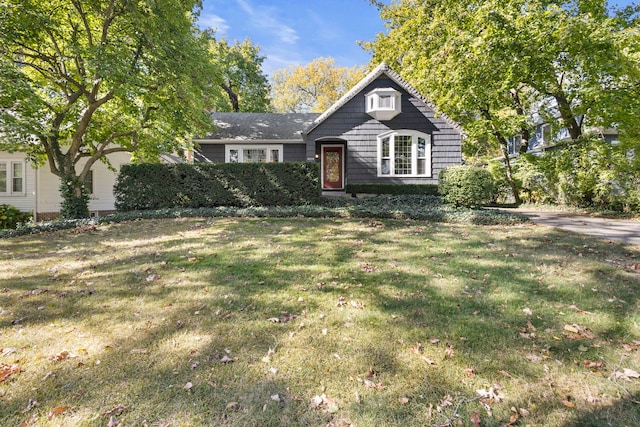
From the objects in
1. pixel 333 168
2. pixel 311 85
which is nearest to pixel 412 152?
pixel 333 168

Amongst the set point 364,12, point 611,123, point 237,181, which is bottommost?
point 237,181

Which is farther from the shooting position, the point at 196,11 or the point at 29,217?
the point at 196,11

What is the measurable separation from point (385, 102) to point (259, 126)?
694 centimetres

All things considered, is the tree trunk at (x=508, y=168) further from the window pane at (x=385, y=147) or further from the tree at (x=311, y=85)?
the tree at (x=311, y=85)

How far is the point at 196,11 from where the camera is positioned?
1619cm

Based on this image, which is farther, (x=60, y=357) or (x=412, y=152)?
(x=412, y=152)

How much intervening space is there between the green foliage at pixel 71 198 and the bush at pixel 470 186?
41.4ft

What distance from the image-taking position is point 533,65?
12891 mm

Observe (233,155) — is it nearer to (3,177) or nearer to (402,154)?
(402,154)

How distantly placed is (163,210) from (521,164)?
15.0 m

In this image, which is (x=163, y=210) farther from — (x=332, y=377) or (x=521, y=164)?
(x=521, y=164)

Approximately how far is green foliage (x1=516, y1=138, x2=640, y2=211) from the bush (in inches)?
207

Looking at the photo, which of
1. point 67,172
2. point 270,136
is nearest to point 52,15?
point 67,172

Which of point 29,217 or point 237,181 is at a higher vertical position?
point 237,181
